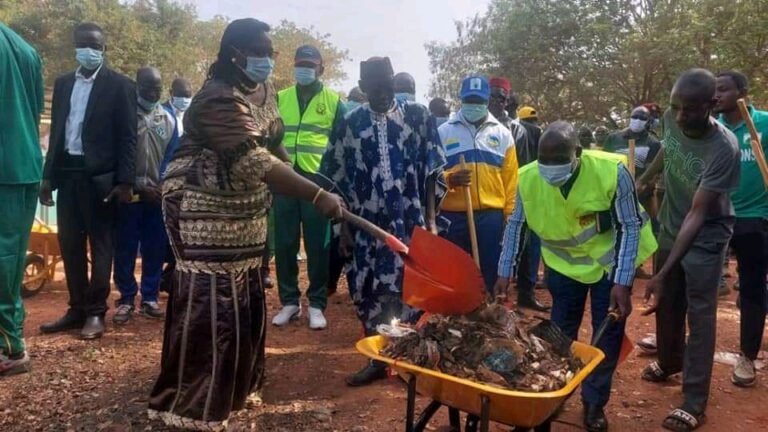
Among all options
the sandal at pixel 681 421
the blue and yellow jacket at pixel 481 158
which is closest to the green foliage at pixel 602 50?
the blue and yellow jacket at pixel 481 158

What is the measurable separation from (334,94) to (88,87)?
6.09 ft

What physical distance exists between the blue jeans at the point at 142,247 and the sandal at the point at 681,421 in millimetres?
4113

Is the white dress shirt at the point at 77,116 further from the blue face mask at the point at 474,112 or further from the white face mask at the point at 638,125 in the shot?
the white face mask at the point at 638,125

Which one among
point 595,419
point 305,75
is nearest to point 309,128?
point 305,75

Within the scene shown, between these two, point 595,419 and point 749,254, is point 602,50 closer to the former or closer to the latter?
point 749,254

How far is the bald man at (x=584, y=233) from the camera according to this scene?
10.2ft

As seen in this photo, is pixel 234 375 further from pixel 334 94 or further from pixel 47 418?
pixel 334 94

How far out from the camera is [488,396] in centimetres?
235

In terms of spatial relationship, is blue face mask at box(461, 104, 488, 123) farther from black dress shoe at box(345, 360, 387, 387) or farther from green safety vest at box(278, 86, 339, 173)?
black dress shoe at box(345, 360, 387, 387)

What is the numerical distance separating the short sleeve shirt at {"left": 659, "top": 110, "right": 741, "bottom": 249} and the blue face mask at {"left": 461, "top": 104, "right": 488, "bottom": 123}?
1.28 m

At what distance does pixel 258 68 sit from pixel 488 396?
1.86 metres

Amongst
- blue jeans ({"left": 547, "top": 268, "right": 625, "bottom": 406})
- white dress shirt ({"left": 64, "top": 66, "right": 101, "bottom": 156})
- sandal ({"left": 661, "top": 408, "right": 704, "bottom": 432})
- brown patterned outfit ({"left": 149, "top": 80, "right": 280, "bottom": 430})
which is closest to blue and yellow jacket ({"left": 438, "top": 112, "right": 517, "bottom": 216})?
blue jeans ({"left": 547, "top": 268, "right": 625, "bottom": 406})

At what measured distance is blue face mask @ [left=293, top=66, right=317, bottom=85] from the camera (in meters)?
5.05

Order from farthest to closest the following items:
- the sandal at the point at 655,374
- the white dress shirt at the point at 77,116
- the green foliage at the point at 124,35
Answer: the green foliage at the point at 124,35, the white dress shirt at the point at 77,116, the sandal at the point at 655,374
